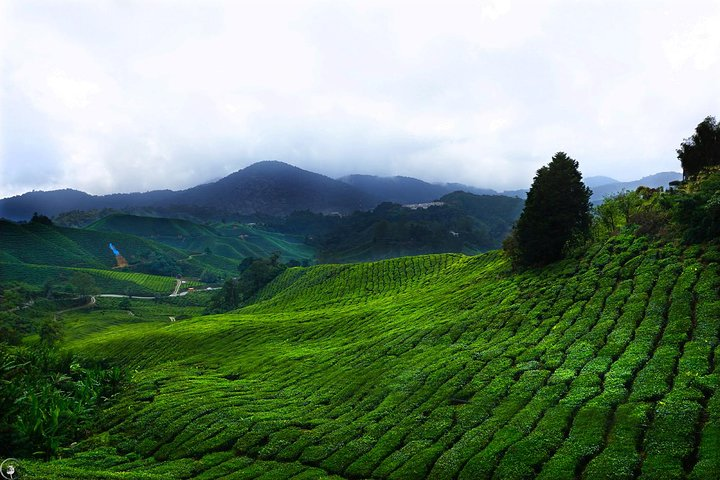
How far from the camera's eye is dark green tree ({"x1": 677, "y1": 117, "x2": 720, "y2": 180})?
213 ft

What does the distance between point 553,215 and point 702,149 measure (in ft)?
92.7

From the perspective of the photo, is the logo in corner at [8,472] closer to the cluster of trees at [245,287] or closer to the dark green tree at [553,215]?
the dark green tree at [553,215]

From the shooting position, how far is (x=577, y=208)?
61.2 metres

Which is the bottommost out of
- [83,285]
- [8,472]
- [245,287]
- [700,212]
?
[245,287]

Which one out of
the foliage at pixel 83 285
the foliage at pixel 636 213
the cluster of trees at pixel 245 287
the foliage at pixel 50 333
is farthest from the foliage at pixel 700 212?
the foliage at pixel 83 285

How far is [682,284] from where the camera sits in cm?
3634

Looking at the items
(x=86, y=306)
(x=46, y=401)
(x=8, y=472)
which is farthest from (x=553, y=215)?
(x=86, y=306)

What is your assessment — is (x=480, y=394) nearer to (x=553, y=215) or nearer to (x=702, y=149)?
(x=553, y=215)

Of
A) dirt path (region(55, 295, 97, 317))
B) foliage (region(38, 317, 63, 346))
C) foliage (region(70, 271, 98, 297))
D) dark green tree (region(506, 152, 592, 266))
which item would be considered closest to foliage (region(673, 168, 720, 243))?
dark green tree (region(506, 152, 592, 266))

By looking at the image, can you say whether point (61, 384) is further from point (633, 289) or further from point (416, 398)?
point (633, 289)

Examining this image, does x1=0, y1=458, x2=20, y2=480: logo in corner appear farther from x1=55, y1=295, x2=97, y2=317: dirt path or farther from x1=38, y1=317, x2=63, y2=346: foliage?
x1=55, y1=295, x2=97, y2=317: dirt path

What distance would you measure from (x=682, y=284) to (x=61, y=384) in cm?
6685

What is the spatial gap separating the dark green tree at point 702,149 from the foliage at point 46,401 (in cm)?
8248

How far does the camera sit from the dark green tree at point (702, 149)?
2559 inches
